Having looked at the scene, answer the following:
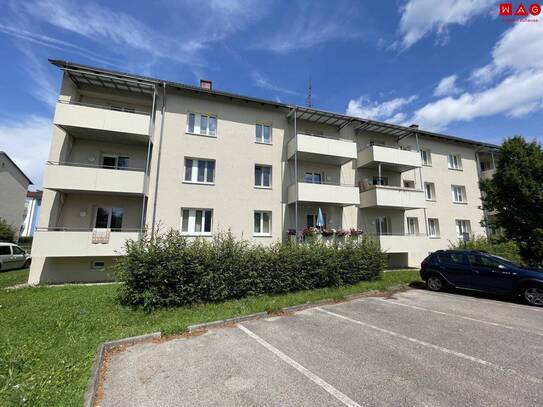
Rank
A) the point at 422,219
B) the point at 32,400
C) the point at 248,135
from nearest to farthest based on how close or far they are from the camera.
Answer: the point at 32,400, the point at 248,135, the point at 422,219

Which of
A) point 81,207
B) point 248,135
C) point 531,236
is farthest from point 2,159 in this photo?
point 531,236

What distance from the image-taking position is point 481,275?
30.9ft

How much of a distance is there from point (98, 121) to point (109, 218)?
4978 millimetres

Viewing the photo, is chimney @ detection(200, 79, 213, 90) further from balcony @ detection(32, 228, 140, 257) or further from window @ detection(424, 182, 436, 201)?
window @ detection(424, 182, 436, 201)

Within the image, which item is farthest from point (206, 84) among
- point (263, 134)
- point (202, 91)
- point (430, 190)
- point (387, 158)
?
point (430, 190)

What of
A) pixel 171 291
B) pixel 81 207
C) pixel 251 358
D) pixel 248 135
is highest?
pixel 248 135

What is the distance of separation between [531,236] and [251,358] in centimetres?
1626

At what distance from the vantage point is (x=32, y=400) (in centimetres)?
332

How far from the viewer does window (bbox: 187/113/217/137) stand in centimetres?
1550

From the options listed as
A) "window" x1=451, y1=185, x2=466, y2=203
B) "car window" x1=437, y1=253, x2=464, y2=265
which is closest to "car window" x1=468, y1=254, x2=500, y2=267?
"car window" x1=437, y1=253, x2=464, y2=265

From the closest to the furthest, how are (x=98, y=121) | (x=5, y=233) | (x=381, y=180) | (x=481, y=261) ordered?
(x=481, y=261)
(x=98, y=121)
(x=381, y=180)
(x=5, y=233)

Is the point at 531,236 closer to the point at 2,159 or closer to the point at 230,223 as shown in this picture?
the point at 230,223

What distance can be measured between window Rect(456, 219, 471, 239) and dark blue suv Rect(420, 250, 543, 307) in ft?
39.8

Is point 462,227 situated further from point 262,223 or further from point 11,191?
point 11,191
